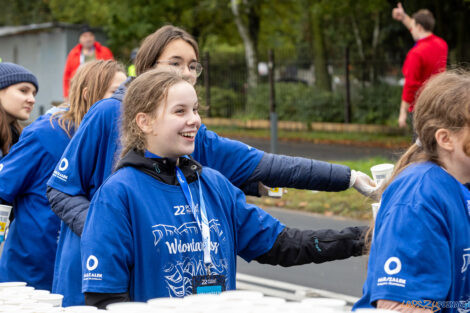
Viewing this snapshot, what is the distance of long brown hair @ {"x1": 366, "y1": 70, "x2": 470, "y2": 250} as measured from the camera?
276 centimetres

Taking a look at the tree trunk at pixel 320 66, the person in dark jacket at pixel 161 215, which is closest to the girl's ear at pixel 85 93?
the person in dark jacket at pixel 161 215

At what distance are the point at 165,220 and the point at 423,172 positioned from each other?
0.98m

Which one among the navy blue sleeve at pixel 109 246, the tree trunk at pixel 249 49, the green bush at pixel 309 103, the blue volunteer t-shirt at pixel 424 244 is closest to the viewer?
the blue volunteer t-shirt at pixel 424 244

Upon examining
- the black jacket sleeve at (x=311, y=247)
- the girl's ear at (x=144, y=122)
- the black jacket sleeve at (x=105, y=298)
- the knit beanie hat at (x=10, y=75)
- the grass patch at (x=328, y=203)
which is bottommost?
the grass patch at (x=328, y=203)

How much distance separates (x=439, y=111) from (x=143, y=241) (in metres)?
1.19

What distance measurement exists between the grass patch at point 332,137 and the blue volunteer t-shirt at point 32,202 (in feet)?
47.8

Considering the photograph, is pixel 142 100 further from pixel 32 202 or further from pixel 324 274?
pixel 324 274

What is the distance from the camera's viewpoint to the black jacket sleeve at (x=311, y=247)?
339 cm

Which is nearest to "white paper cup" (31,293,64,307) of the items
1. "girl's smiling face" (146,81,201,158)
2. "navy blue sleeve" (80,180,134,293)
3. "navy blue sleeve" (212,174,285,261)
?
"navy blue sleeve" (80,180,134,293)

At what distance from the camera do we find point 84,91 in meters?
4.51

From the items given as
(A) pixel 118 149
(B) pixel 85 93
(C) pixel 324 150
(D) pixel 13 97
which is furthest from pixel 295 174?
(C) pixel 324 150

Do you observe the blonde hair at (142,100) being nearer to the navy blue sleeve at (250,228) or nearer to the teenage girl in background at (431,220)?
the navy blue sleeve at (250,228)

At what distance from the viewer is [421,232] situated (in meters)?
2.57

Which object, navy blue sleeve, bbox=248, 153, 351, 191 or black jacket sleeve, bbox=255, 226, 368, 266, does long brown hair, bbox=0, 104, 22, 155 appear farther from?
black jacket sleeve, bbox=255, 226, 368, 266
